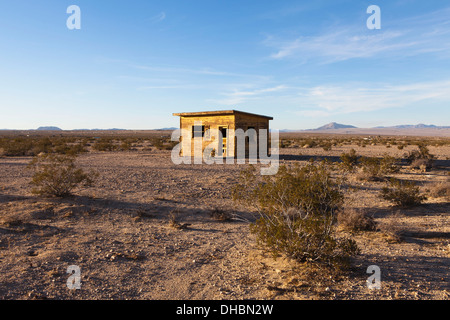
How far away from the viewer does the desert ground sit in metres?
4.08

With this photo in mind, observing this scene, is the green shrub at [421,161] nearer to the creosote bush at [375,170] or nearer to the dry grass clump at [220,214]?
the creosote bush at [375,170]

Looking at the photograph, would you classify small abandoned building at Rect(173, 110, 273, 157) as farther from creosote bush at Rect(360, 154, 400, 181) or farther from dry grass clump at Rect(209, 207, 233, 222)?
dry grass clump at Rect(209, 207, 233, 222)

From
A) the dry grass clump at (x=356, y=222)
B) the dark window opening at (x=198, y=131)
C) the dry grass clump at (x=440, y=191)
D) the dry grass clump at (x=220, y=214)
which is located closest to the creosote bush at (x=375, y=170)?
the dry grass clump at (x=440, y=191)

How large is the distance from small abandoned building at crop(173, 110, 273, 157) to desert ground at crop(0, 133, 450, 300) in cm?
943

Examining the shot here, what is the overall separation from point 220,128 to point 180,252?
46.5 ft

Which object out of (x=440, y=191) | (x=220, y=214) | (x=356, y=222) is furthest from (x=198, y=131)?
(x=356, y=222)

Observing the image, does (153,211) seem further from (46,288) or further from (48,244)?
(46,288)

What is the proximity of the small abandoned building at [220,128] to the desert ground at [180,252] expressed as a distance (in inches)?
371

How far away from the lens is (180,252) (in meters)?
5.55

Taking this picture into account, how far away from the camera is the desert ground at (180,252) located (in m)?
4.08

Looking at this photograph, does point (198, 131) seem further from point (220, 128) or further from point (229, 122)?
point (229, 122)

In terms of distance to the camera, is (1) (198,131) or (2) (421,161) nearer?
(2) (421,161)

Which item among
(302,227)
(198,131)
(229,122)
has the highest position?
(229,122)

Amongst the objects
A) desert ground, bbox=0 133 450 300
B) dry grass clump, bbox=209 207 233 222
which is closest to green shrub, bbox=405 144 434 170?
desert ground, bbox=0 133 450 300
